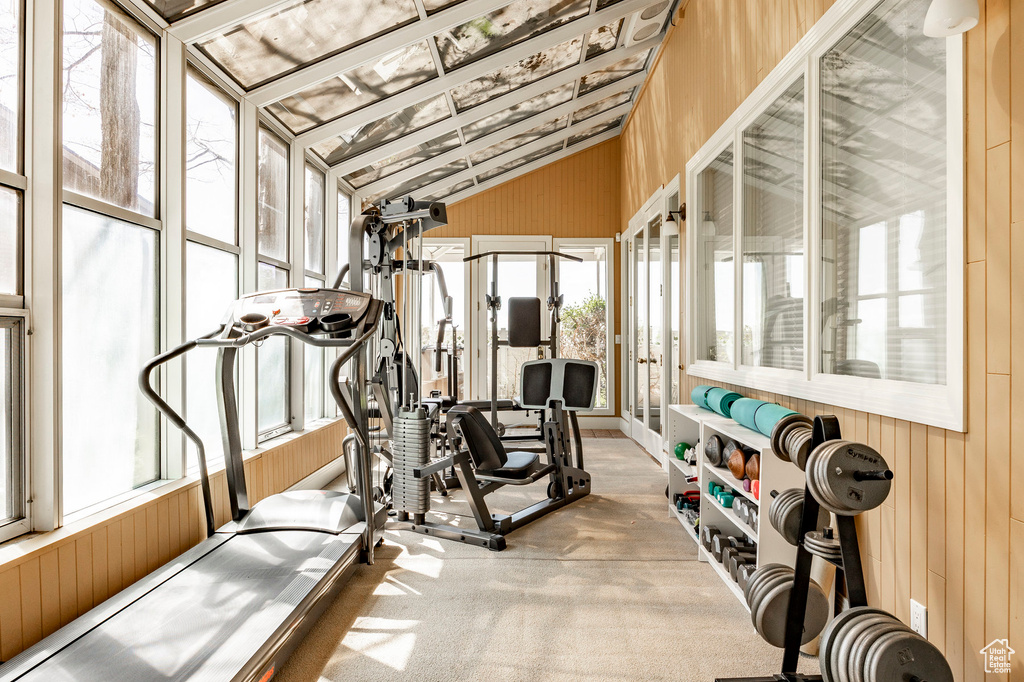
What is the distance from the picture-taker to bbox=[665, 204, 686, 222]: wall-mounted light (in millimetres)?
4707

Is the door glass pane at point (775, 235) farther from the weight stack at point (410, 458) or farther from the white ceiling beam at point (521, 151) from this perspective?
the white ceiling beam at point (521, 151)

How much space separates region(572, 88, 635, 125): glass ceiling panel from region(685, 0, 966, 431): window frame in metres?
2.57

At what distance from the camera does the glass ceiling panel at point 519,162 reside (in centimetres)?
750

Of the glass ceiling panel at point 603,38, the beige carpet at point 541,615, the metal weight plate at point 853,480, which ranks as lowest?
the beige carpet at point 541,615

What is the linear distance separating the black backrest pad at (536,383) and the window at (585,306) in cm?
332

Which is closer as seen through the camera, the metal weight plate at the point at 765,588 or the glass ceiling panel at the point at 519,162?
the metal weight plate at the point at 765,588

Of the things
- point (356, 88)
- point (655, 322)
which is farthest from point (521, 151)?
point (356, 88)

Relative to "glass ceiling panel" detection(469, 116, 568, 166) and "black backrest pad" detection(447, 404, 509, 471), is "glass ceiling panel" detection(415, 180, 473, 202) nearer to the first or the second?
"glass ceiling panel" detection(469, 116, 568, 166)

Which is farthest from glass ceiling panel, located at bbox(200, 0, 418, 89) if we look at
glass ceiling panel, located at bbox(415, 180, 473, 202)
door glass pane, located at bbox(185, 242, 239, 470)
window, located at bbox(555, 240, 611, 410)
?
window, located at bbox(555, 240, 611, 410)

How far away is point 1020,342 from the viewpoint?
152cm

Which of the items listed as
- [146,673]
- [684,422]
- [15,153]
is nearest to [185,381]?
[15,153]

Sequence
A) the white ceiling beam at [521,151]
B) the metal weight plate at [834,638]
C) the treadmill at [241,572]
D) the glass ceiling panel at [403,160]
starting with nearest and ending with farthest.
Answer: the metal weight plate at [834,638] < the treadmill at [241,572] < the glass ceiling panel at [403,160] < the white ceiling beam at [521,151]

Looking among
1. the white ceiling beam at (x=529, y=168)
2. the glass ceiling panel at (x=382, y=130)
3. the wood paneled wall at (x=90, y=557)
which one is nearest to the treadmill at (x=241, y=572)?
the wood paneled wall at (x=90, y=557)

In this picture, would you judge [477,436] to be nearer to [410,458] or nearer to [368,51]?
[410,458]
